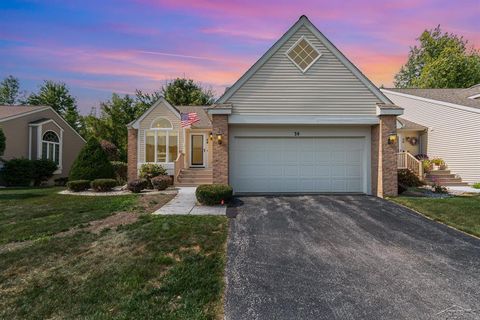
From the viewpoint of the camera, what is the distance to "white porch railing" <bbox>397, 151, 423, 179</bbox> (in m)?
16.5

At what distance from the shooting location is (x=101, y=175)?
15.8 metres

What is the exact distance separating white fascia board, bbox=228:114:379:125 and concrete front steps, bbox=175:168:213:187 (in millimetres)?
5692

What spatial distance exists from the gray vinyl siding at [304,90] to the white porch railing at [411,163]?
23.5ft

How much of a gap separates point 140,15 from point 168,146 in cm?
967

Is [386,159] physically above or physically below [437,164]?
above

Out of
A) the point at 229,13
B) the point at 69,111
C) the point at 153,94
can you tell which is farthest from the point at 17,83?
the point at 229,13

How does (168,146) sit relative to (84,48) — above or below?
below

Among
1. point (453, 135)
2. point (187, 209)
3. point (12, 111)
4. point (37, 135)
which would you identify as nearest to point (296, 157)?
point (187, 209)

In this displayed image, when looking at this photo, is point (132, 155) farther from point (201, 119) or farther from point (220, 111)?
point (220, 111)

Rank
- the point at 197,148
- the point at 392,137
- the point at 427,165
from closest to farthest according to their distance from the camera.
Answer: the point at 392,137 < the point at 427,165 < the point at 197,148

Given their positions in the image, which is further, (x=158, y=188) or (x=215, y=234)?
(x=158, y=188)

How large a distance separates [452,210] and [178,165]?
42.8ft

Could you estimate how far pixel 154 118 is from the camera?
19078 millimetres

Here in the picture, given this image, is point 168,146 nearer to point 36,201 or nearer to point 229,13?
point 36,201
